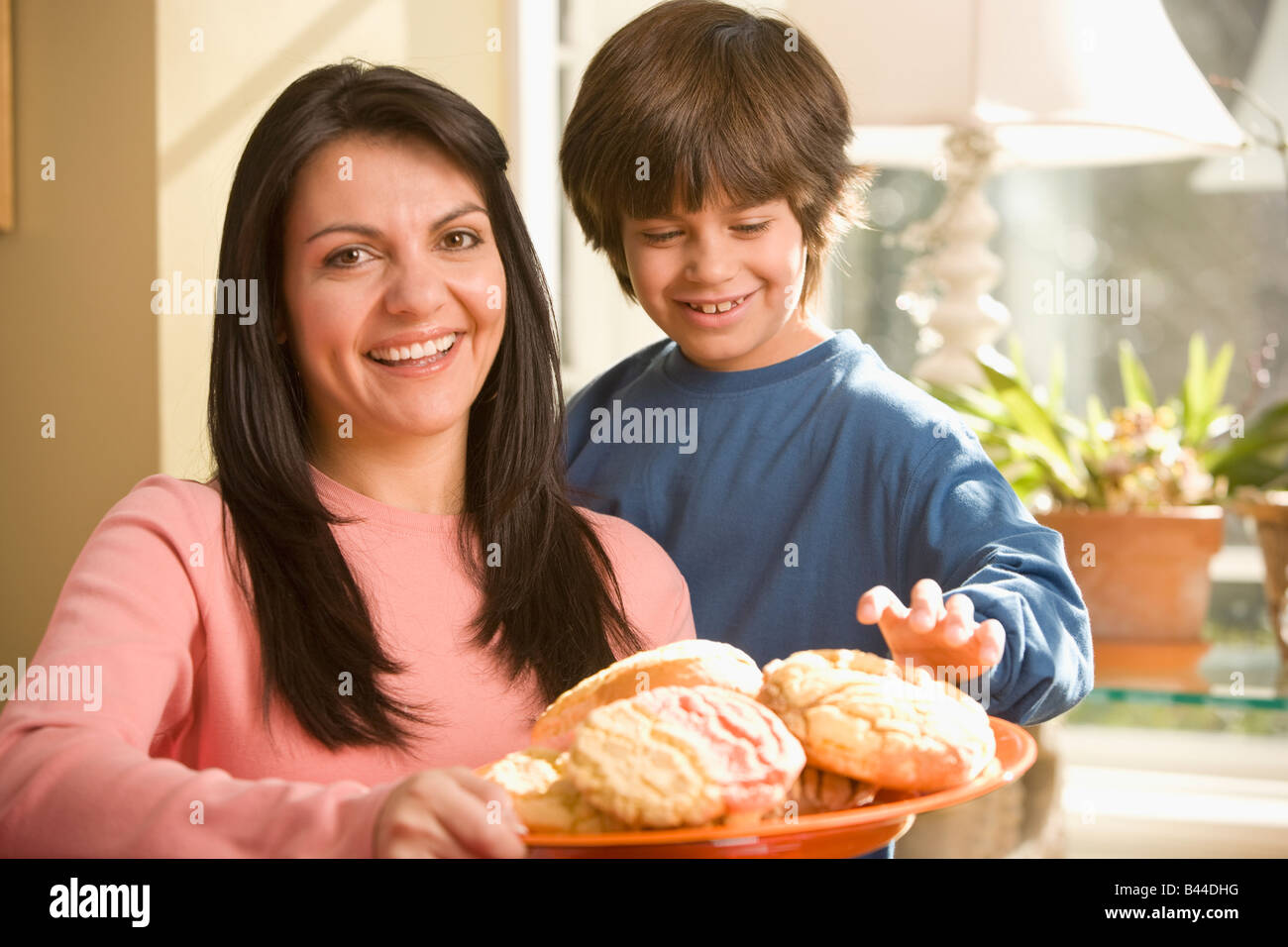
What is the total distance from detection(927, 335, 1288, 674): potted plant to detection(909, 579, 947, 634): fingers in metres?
0.97

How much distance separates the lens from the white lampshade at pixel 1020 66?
1.56 metres

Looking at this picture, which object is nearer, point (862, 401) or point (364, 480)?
point (364, 480)

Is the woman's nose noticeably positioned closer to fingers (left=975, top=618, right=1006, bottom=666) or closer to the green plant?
fingers (left=975, top=618, right=1006, bottom=666)

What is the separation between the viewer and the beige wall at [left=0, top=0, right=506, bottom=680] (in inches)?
55.8

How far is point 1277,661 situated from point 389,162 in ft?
4.45

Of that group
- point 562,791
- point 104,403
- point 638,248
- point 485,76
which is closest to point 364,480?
point 638,248

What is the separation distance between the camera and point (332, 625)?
825 millimetres

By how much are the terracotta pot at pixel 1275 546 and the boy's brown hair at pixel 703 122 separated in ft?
2.69

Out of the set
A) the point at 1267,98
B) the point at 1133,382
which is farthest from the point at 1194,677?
the point at 1267,98

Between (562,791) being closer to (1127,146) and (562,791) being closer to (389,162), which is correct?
(389,162)

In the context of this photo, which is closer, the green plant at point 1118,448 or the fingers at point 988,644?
the fingers at point 988,644

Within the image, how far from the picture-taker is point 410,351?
853mm

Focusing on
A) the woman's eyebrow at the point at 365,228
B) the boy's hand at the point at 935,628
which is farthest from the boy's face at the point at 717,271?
the boy's hand at the point at 935,628

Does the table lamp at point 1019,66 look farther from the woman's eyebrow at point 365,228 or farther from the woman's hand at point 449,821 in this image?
the woman's hand at point 449,821
